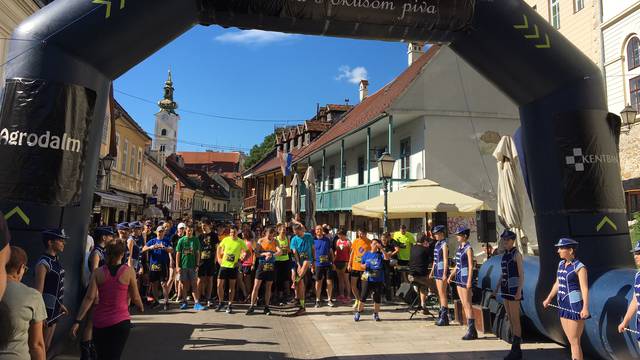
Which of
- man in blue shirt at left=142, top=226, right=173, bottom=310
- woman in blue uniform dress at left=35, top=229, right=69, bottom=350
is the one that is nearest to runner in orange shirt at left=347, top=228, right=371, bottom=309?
man in blue shirt at left=142, top=226, right=173, bottom=310

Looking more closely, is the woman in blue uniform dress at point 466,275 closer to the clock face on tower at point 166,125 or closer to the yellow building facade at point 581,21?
the yellow building facade at point 581,21

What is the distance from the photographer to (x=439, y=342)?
22.4 feet

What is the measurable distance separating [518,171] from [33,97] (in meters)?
8.33

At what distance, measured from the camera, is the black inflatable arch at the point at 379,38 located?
454cm

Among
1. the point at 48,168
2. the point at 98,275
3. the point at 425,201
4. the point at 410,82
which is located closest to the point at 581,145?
the point at 425,201

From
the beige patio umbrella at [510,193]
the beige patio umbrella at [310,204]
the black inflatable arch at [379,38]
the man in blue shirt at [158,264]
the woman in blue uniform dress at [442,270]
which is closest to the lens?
the black inflatable arch at [379,38]

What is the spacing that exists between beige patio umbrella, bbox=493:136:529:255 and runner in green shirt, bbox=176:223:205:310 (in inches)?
254

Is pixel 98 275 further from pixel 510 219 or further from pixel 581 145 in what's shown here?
pixel 510 219

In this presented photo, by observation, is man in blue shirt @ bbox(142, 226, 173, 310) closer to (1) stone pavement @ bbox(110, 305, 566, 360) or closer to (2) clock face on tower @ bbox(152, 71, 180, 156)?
(1) stone pavement @ bbox(110, 305, 566, 360)

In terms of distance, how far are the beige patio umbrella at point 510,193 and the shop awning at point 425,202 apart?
6.28 ft

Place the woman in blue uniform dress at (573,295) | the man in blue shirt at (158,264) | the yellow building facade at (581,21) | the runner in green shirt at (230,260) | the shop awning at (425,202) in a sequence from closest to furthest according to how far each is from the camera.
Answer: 1. the woman in blue uniform dress at (573,295)
2. the runner in green shirt at (230,260)
3. the man in blue shirt at (158,264)
4. the shop awning at (425,202)
5. the yellow building facade at (581,21)

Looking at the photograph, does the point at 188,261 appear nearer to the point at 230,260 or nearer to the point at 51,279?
the point at 230,260

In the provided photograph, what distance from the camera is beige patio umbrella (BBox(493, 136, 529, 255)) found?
28.0ft

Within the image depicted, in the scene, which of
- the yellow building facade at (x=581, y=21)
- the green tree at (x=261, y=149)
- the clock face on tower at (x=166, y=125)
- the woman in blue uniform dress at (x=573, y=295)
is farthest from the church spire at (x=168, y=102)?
the woman in blue uniform dress at (x=573, y=295)
